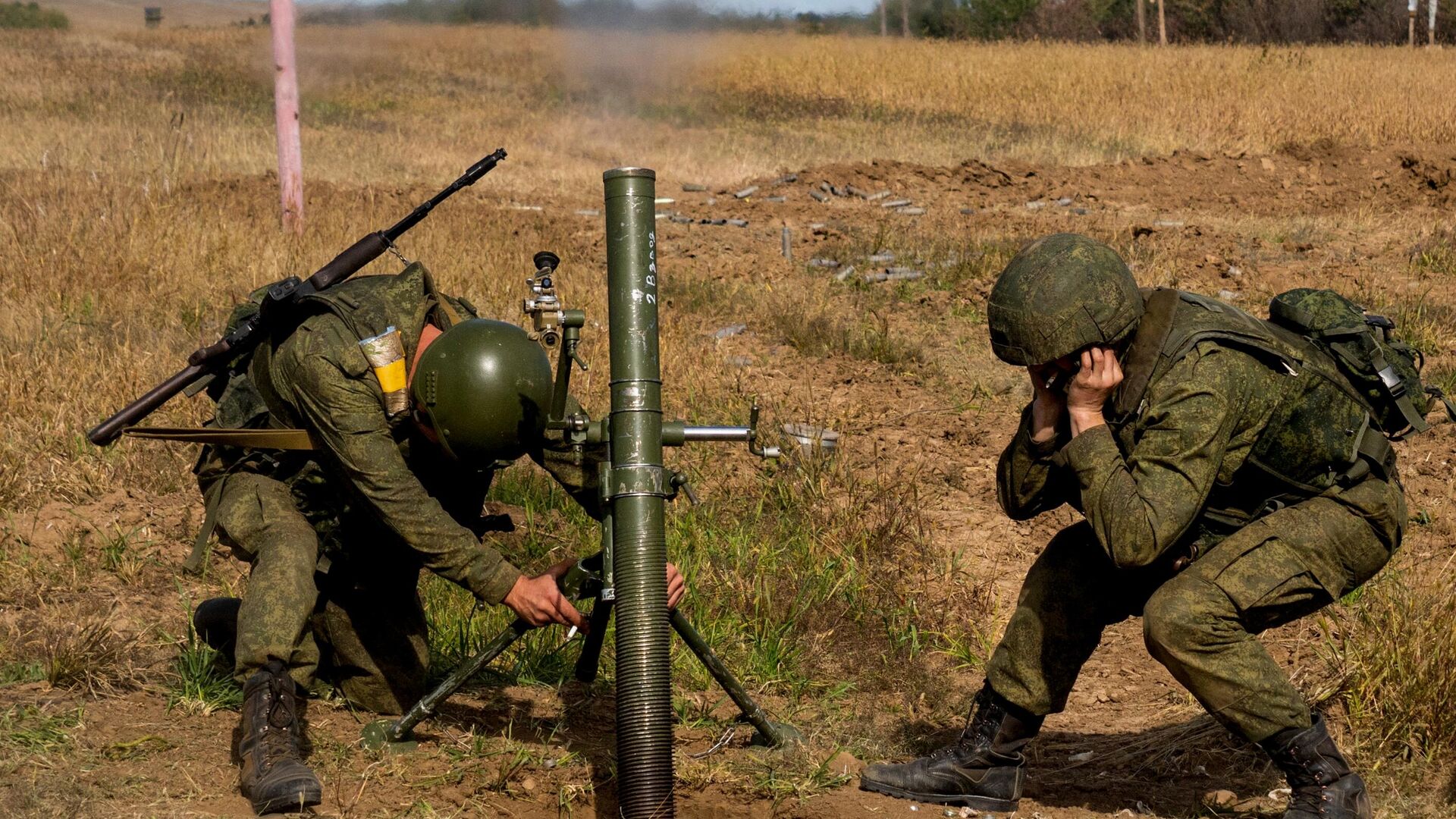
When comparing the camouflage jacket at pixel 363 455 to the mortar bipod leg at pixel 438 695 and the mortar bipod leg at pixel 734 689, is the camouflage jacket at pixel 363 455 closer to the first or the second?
the mortar bipod leg at pixel 438 695

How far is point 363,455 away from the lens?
4004mm

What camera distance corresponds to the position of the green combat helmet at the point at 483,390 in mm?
4016

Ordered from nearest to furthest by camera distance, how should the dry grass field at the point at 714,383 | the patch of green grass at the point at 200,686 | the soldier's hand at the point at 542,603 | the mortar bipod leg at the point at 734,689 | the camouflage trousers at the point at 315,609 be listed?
1. the soldier's hand at the point at 542,603
2. the mortar bipod leg at the point at 734,689
3. the camouflage trousers at the point at 315,609
4. the dry grass field at the point at 714,383
5. the patch of green grass at the point at 200,686

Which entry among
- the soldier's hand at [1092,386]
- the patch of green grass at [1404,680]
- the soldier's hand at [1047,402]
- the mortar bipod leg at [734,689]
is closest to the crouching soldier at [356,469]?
the mortar bipod leg at [734,689]

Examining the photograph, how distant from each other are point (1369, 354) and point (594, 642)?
2.20 m

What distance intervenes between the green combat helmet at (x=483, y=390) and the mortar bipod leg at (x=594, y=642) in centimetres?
57

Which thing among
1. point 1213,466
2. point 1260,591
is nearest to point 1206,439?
point 1213,466

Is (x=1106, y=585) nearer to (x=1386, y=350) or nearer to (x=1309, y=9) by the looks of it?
(x=1386, y=350)

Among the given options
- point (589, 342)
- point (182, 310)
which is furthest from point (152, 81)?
point (589, 342)

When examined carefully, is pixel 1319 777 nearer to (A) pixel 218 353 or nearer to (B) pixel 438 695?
(B) pixel 438 695

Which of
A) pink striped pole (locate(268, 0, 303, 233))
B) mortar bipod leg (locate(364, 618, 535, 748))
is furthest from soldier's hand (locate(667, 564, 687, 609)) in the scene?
pink striped pole (locate(268, 0, 303, 233))

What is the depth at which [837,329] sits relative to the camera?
882 centimetres

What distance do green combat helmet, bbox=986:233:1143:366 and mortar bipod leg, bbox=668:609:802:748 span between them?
3.81 feet

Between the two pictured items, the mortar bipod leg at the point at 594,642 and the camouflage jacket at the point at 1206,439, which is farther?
the mortar bipod leg at the point at 594,642
